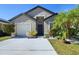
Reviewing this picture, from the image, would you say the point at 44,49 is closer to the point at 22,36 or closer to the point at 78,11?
the point at 22,36

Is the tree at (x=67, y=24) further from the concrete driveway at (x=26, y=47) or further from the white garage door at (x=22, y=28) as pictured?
the white garage door at (x=22, y=28)

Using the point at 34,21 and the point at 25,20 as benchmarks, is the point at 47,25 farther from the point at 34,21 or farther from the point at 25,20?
the point at 25,20

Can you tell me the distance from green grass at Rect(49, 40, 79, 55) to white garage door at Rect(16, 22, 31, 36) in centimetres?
135

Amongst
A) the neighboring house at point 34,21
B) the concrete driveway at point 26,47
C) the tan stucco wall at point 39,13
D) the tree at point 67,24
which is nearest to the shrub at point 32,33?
the neighboring house at point 34,21

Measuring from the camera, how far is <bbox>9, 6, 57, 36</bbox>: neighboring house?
1186 centimetres

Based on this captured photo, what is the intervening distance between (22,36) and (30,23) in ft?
2.66

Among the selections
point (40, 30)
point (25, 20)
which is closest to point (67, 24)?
point (40, 30)

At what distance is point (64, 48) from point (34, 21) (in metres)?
2.36

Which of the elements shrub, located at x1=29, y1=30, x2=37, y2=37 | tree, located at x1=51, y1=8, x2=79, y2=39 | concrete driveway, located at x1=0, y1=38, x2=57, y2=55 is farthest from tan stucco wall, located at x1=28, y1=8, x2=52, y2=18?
concrete driveway, located at x1=0, y1=38, x2=57, y2=55

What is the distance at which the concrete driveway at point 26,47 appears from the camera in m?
10.6

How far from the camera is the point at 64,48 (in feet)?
36.1

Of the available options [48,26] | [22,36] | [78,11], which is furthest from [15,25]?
[78,11]

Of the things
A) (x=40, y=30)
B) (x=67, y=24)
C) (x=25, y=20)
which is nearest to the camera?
(x=67, y=24)

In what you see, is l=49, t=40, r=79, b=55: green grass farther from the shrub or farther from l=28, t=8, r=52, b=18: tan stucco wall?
Result: l=28, t=8, r=52, b=18: tan stucco wall
